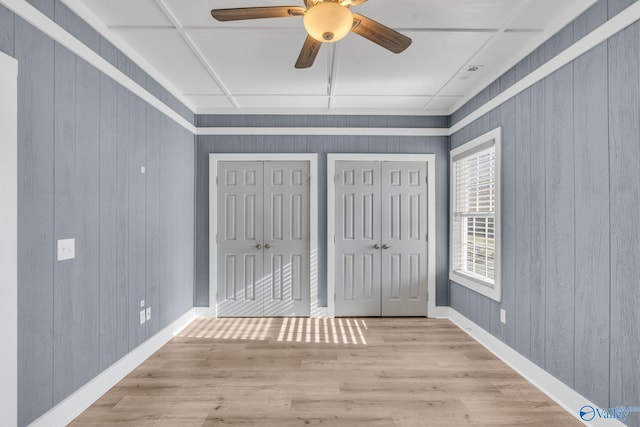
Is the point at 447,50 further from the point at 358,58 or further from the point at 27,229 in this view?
the point at 27,229

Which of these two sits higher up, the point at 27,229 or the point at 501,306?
the point at 27,229

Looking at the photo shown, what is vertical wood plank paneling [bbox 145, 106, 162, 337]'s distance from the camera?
343cm

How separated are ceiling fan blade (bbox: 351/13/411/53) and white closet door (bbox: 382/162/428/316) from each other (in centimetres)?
274

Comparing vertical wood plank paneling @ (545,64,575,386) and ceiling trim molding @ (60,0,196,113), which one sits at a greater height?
ceiling trim molding @ (60,0,196,113)

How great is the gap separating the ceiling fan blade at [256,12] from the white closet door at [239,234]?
290 cm

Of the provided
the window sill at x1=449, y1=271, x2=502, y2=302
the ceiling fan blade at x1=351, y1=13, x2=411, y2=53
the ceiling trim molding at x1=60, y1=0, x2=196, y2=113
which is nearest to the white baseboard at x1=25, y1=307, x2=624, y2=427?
the window sill at x1=449, y1=271, x2=502, y2=302

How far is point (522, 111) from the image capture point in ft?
10.2

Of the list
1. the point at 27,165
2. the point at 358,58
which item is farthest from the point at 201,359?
the point at 358,58

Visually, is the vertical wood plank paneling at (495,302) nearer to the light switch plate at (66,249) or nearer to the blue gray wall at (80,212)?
the blue gray wall at (80,212)

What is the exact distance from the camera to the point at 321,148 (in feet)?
15.7

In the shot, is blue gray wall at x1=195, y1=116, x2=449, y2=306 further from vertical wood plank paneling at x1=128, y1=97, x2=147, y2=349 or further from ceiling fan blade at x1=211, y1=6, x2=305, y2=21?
ceiling fan blade at x1=211, y1=6, x2=305, y2=21

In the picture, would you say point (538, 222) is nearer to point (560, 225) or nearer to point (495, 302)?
point (560, 225)

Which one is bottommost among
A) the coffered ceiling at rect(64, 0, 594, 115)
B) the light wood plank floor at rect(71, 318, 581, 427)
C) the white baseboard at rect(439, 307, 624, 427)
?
the light wood plank floor at rect(71, 318, 581, 427)

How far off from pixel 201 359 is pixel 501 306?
2765 mm
